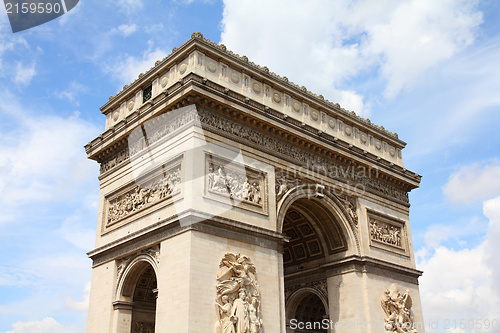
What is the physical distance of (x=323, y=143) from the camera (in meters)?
22.3

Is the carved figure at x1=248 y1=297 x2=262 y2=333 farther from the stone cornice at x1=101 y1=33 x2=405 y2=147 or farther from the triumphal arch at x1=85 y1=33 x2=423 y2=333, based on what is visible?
the stone cornice at x1=101 y1=33 x2=405 y2=147

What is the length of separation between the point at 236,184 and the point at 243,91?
389 centimetres

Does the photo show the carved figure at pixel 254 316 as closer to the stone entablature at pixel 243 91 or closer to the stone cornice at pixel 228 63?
the stone entablature at pixel 243 91

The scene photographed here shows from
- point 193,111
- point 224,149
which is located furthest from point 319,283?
point 193,111

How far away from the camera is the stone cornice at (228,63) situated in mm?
19797

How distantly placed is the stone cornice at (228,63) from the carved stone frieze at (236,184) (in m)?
4.09

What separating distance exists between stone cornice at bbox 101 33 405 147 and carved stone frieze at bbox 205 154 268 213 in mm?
4091

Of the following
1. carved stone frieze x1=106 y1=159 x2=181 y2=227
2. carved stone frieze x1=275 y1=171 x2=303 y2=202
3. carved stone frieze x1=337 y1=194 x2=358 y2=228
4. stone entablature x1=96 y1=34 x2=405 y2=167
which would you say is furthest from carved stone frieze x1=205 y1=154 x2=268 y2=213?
carved stone frieze x1=337 y1=194 x2=358 y2=228

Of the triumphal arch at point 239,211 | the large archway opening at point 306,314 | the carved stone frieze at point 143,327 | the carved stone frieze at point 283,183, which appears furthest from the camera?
the large archway opening at point 306,314

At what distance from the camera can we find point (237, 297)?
672 inches

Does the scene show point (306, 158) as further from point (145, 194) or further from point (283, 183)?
point (145, 194)

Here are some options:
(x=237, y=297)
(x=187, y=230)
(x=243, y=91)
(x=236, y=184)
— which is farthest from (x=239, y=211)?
(x=243, y=91)

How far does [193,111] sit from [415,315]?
1359 cm

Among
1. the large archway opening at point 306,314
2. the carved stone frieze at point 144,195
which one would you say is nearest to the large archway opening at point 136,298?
the carved stone frieze at point 144,195
